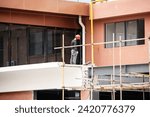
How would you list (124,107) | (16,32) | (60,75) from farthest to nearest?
(16,32) < (60,75) < (124,107)

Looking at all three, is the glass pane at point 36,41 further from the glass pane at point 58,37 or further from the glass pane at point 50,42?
the glass pane at point 58,37

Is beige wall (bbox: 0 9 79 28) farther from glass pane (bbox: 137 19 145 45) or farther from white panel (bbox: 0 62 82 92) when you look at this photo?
glass pane (bbox: 137 19 145 45)

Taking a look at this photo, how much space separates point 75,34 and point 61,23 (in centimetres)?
111

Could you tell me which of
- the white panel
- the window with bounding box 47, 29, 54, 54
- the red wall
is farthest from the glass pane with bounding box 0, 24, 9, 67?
the window with bounding box 47, 29, 54, 54

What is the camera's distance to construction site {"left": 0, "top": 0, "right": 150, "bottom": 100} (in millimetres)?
25344

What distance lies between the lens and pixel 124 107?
13.1m

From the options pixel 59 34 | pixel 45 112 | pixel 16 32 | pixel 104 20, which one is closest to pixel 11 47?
pixel 16 32

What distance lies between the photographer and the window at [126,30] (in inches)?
1059

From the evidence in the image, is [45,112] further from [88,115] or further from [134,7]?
[134,7]

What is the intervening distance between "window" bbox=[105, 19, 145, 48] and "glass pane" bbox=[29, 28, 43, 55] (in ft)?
11.4

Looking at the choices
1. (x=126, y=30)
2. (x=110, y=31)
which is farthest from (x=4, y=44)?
(x=126, y=30)

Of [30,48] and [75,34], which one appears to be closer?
[30,48]

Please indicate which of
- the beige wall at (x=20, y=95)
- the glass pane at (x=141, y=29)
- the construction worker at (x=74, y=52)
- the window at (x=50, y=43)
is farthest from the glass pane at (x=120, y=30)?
the beige wall at (x=20, y=95)

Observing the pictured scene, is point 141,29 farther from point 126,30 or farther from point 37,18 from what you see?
point 37,18
